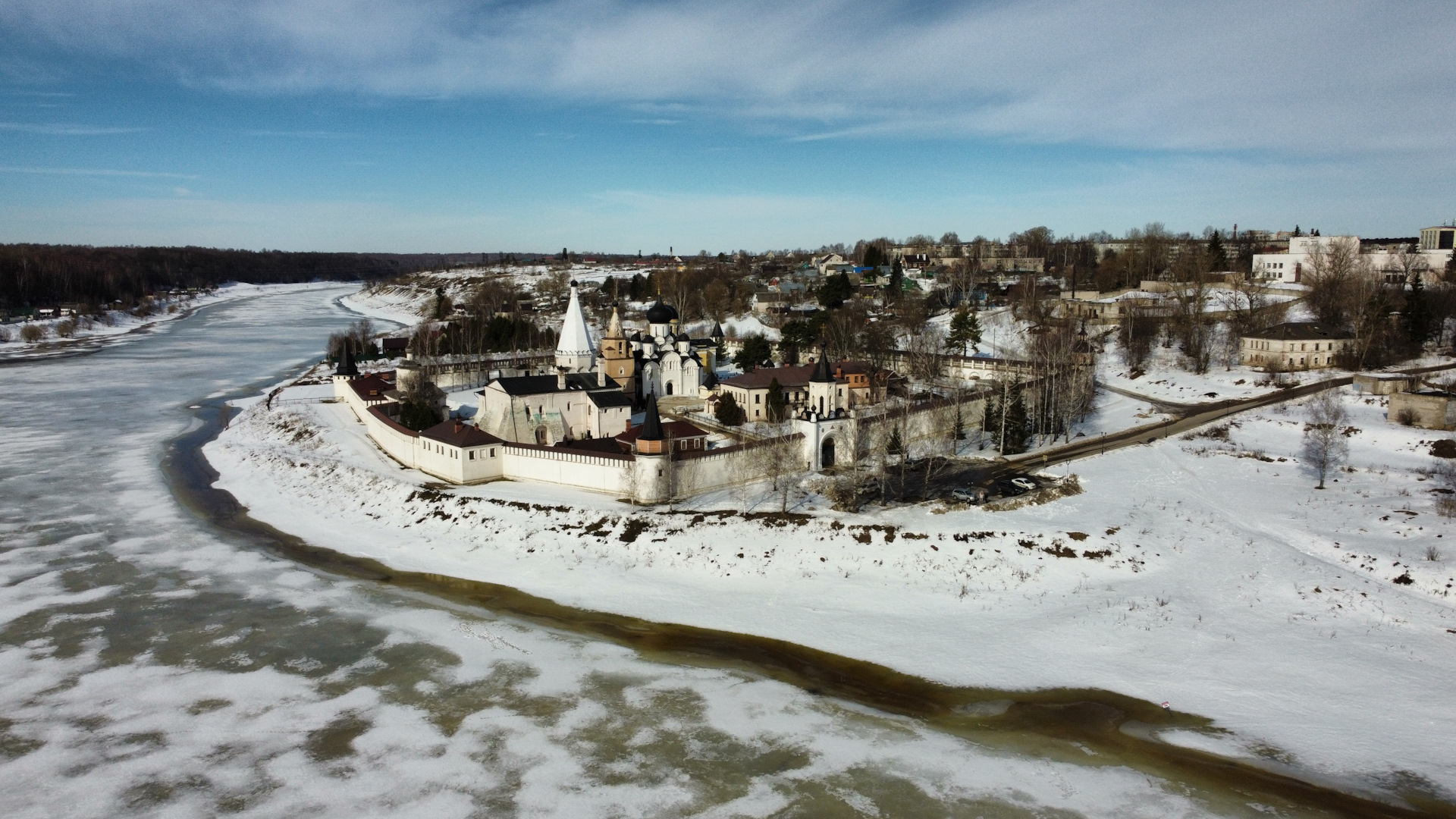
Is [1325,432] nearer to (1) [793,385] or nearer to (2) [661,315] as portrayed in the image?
(1) [793,385]

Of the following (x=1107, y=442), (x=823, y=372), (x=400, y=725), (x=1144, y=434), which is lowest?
(x=400, y=725)

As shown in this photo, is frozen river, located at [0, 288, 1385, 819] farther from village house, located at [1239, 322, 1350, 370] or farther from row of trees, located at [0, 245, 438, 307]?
row of trees, located at [0, 245, 438, 307]

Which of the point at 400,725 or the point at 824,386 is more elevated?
the point at 824,386

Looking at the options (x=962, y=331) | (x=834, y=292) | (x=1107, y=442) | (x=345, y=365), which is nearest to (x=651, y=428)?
(x=1107, y=442)

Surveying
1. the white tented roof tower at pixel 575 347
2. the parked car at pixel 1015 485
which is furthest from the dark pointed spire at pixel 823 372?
the white tented roof tower at pixel 575 347

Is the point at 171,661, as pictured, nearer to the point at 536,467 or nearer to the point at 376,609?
the point at 376,609

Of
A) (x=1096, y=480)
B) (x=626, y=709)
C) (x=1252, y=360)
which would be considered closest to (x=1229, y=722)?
(x=626, y=709)
